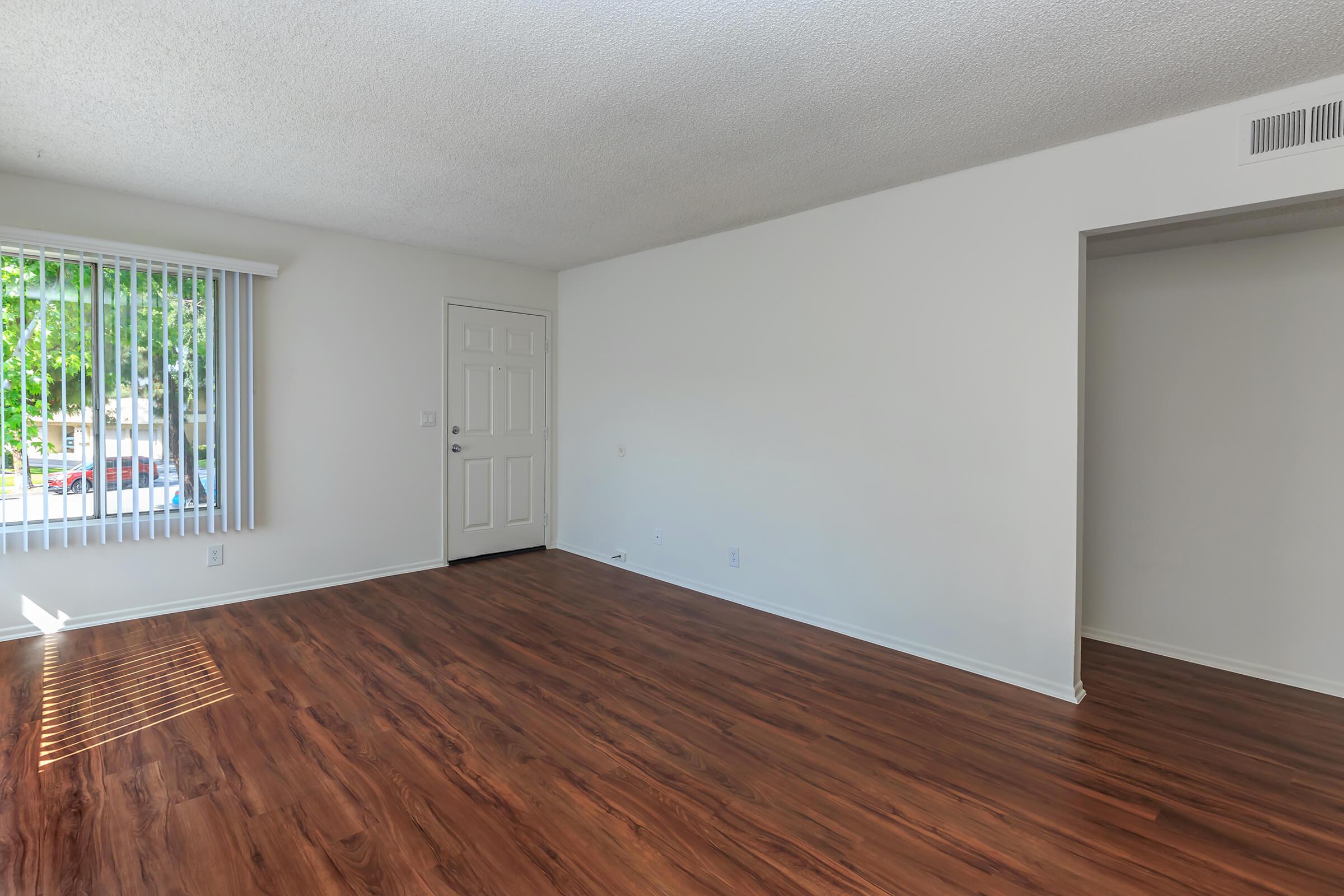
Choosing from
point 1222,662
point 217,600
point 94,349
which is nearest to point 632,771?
point 1222,662

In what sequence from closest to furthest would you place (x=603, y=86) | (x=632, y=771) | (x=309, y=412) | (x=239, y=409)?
(x=632, y=771) < (x=603, y=86) < (x=239, y=409) < (x=309, y=412)

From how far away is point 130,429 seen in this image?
3684mm

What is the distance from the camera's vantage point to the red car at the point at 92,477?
351 centimetres

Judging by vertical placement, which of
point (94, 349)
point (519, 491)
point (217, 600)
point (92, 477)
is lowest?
point (217, 600)

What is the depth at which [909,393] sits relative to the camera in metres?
3.44

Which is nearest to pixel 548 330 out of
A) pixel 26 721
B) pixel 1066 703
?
pixel 26 721

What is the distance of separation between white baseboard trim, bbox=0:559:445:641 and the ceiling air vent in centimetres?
533

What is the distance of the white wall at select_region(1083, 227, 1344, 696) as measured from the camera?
309 cm

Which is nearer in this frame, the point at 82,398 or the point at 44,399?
the point at 44,399

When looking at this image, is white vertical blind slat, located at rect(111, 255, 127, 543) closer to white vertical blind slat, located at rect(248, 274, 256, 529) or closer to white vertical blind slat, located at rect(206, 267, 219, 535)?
white vertical blind slat, located at rect(206, 267, 219, 535)

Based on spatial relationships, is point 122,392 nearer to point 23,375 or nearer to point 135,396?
point 135,396

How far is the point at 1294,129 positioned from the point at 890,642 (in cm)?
277

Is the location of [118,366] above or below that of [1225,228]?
below

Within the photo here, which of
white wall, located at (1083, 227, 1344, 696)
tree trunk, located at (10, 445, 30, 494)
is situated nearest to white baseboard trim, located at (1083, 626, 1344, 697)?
white wall, located at (1083, 227, 1344, 696)
